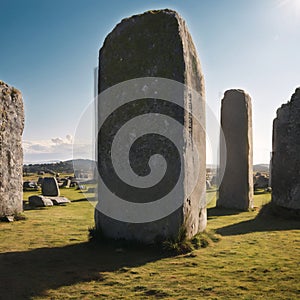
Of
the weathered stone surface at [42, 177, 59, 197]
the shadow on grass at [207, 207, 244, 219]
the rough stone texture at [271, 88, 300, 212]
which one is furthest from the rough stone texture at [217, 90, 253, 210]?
the weathered stone surface at [42, 177, 59, 197]

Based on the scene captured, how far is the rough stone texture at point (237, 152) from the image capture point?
11.4m

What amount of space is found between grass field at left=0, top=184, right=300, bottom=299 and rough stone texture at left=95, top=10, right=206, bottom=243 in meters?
A: 0.36

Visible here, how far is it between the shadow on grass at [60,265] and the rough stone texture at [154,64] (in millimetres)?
363

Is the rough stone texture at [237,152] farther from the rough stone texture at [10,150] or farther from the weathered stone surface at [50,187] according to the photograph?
the weathered stone surface at [50,187]

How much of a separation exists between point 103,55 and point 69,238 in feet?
11.5

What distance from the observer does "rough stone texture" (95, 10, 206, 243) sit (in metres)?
5.33

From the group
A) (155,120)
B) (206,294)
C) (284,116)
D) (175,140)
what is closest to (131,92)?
(155,120)

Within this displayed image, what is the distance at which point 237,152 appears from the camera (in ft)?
37.7

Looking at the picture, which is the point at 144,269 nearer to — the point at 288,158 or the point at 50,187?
the point at 288,158

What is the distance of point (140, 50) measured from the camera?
5617 millimetres

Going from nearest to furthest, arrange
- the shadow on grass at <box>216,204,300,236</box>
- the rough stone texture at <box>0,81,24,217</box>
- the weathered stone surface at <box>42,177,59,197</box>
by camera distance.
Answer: the shadow on grass at <box>216,204,300,236</box>
the rough stone texture at <box>0,81,24,217</box>
the weathered stone surface at <box>42,177,59,197</box>

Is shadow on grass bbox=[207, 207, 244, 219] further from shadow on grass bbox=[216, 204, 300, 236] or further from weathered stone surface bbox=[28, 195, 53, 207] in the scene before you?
weathered stone surface bbox=[28, 195, 53, 207]

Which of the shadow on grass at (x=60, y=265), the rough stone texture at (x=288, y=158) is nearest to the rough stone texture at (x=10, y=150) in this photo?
the shadow on grass at (x=60, y=265)

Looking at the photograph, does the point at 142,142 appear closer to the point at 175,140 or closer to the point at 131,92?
the point at 175,140
